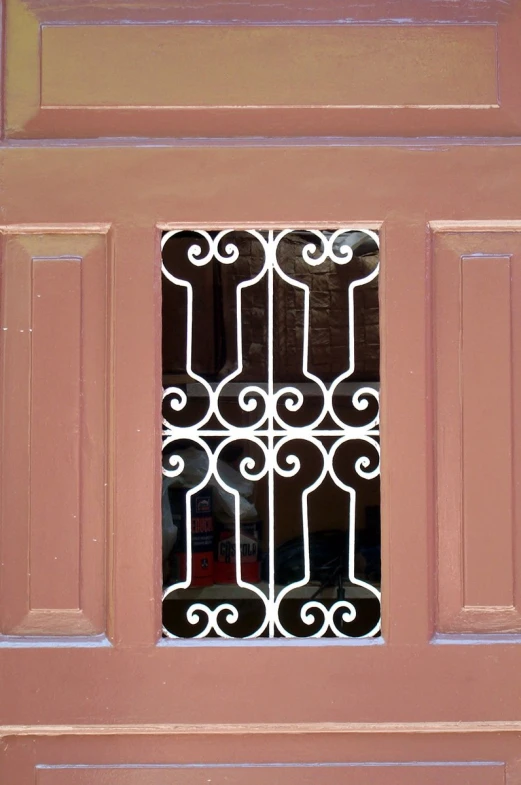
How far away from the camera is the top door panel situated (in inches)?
67.1

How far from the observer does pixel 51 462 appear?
169 cm

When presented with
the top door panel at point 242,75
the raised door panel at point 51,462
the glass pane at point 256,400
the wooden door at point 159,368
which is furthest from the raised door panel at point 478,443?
the raised door panel at point 51,462

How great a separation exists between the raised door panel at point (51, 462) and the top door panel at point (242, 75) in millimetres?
309

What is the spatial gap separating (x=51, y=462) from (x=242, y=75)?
2.83 ft

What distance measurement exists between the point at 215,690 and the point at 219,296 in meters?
1.27

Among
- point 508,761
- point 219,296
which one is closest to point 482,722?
point 508,761

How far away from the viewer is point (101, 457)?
169 cm

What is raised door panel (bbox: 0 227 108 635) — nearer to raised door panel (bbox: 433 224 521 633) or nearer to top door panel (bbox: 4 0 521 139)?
top door panel (bbox: 4 0 521 139)

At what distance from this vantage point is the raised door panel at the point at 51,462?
169 cm

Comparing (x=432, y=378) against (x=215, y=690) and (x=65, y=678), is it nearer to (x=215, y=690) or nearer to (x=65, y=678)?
(x=215, y=690)

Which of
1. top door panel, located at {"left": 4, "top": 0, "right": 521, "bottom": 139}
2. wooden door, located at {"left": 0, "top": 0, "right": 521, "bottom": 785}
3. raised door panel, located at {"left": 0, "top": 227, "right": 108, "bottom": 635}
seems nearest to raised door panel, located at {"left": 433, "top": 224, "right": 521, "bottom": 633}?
wooden door, located at {"left": 0, "top": 0, "right": 521, "bottom": 785}

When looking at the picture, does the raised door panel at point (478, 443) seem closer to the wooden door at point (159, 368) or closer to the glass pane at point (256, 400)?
the wooden door at point (159, 368)

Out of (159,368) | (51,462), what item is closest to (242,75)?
(159,368)

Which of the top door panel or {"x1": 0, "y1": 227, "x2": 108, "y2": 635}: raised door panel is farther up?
the top door panel
